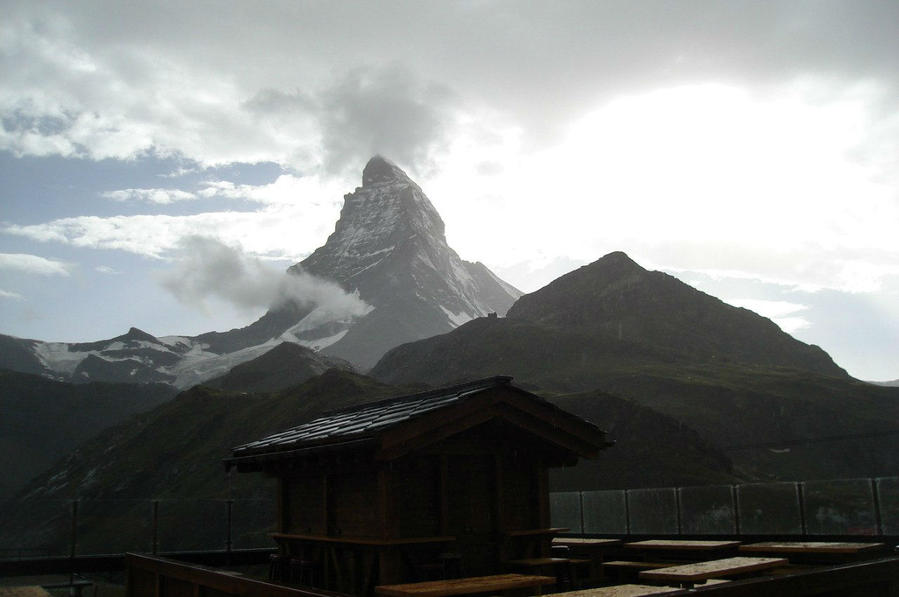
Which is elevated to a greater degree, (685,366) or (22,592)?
(685,366)

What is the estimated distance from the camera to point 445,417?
35.7 feet

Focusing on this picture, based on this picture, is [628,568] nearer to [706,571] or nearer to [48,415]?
[706,571]

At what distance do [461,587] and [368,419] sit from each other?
4.72m

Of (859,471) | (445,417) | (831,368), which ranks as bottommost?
(859,471)

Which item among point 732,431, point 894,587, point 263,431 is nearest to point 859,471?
point 732,431

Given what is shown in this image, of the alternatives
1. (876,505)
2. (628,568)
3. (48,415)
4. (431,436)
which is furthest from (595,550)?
(48,415)

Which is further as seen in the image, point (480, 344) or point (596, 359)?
point (480, 344)

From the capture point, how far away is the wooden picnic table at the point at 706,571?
350 inches

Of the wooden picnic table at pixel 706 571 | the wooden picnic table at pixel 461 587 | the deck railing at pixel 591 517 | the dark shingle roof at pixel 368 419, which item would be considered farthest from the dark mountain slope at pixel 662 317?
the wooden picnic table at pixel 461 587

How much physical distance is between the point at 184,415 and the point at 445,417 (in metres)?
92.2

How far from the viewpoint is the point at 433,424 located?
10750mm

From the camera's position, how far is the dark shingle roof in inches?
427

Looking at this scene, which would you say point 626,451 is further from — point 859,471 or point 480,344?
point 480,344

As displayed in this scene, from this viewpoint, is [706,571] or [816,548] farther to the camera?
[816,548]
